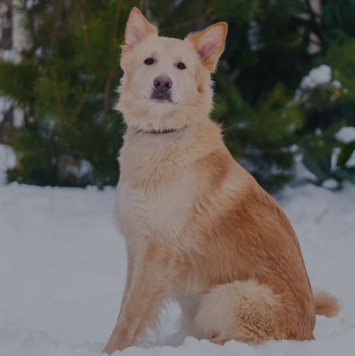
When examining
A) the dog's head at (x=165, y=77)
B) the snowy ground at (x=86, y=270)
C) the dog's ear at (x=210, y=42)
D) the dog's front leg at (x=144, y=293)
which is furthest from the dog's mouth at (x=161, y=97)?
the snowy ground at (x=86, y=270)

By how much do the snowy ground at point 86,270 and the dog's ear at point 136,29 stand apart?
1687 mm

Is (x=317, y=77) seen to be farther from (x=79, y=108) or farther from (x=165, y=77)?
(x=165, y=77)

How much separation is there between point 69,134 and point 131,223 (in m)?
3.71

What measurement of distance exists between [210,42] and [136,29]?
1.40 ft

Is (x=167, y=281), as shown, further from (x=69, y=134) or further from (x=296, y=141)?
(x=296, y=141)

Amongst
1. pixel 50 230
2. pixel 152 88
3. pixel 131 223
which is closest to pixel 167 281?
pixel 131 223

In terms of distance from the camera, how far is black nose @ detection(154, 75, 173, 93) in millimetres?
4316

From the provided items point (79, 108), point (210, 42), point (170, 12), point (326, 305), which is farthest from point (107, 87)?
point (326, 305)

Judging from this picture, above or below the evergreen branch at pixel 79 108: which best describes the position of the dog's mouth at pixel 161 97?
above

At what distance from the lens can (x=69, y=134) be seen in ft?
Answer: 25.7

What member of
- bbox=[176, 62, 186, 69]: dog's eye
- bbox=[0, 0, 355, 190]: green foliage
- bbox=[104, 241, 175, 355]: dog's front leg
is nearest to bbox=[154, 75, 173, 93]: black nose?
bbox=[176, 62, 186, 69]: dog's eye

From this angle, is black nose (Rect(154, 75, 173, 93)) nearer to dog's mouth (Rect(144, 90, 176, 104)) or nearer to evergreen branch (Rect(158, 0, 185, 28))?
dog's mouth (Rect(144, 90, 176, 104))

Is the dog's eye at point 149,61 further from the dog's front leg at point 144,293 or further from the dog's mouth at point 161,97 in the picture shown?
the dog's front leg at point 144,293

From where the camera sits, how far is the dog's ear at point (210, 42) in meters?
4.57
